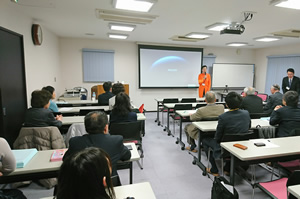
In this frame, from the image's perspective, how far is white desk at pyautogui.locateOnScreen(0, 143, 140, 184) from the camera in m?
1.51

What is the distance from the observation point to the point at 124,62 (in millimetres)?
6965

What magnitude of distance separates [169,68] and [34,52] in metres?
4.82

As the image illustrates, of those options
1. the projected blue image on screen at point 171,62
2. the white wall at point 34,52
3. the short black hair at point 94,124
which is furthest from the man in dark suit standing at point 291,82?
the white wall at point 34,52

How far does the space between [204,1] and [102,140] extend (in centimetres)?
273

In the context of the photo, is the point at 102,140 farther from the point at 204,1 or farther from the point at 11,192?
the point at 204,1

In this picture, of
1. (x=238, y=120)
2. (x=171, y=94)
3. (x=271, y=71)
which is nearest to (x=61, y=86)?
(x=171, y=94)

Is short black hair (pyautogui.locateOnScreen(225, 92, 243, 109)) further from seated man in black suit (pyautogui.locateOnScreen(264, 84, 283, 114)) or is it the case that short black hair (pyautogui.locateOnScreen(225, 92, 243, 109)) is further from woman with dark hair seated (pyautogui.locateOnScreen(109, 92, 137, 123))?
seated man in black suit (pyautogui.locateOnScreen(264, 84, 283, 114))

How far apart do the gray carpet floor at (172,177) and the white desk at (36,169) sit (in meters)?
0.80

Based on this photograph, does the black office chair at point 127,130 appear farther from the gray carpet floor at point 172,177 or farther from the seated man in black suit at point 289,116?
the seated man in black suit at point 289,116

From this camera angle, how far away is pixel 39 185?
2.46 meters

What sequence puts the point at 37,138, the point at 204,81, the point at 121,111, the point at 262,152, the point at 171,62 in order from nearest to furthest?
the point at 262,152
the point at 37,138
the point at 121,111
the point at 204,81
the point at 171,62

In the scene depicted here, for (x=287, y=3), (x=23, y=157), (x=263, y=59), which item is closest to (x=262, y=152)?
(x=23, y=157)

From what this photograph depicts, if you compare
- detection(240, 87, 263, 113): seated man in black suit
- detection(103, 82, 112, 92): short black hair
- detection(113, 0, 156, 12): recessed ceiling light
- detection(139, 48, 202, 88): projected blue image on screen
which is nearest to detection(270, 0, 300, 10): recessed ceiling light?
detection(240, 87, 263, 113): seated man in black suit

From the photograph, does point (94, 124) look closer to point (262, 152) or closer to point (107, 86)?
point (262, 152)
